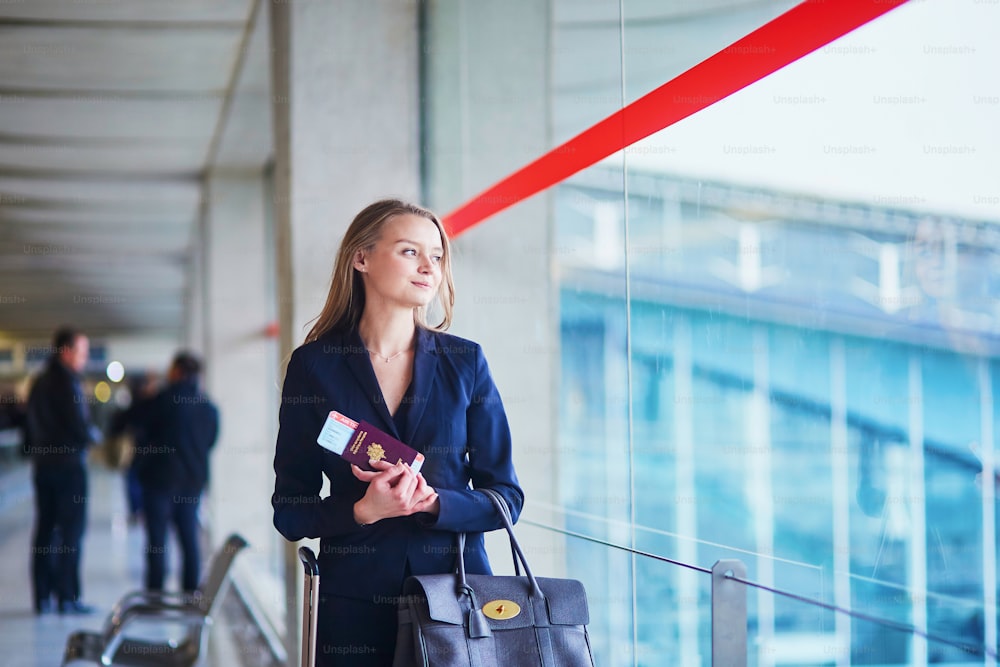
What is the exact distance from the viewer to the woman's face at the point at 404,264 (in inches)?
80.2

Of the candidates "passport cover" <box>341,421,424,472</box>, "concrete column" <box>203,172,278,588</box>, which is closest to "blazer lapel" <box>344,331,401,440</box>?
"passport cover" <box>341,421,424,472</box>

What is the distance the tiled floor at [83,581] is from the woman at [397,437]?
12.0ft

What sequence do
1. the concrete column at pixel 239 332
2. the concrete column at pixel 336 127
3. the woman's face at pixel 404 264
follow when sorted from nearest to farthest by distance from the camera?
1. the woman's face at pixel 404 264
2. the concrete column at pixel 336 127
3. the concrete column at pixel 239 332

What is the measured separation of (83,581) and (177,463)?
6.70ft

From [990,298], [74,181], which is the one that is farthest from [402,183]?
[74,181]

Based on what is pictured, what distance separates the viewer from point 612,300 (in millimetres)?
3061

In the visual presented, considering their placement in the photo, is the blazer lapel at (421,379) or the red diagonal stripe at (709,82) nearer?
the red diagonal stripe at (709,82)

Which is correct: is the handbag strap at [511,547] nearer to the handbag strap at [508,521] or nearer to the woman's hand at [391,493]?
the handbag strap at [508,521]

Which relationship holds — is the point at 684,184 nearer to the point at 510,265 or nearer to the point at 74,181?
the point at 510,265

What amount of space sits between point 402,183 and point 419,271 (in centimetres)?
260

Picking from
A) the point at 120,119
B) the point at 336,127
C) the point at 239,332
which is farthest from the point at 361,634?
the point at 239,332

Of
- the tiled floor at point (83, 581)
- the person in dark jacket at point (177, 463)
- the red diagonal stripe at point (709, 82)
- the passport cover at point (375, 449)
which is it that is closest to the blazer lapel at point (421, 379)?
the passport cover at point (375, 449)

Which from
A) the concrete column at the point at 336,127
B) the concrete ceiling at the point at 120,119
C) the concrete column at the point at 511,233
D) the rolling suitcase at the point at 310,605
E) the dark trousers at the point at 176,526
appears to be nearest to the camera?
the rolling suitcase at the point at 310,605

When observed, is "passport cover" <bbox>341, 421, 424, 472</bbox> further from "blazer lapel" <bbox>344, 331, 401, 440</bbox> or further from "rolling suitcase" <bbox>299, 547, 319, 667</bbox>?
"rolling suitcase" <bbox>299, 547, 319, 667</bbox>
